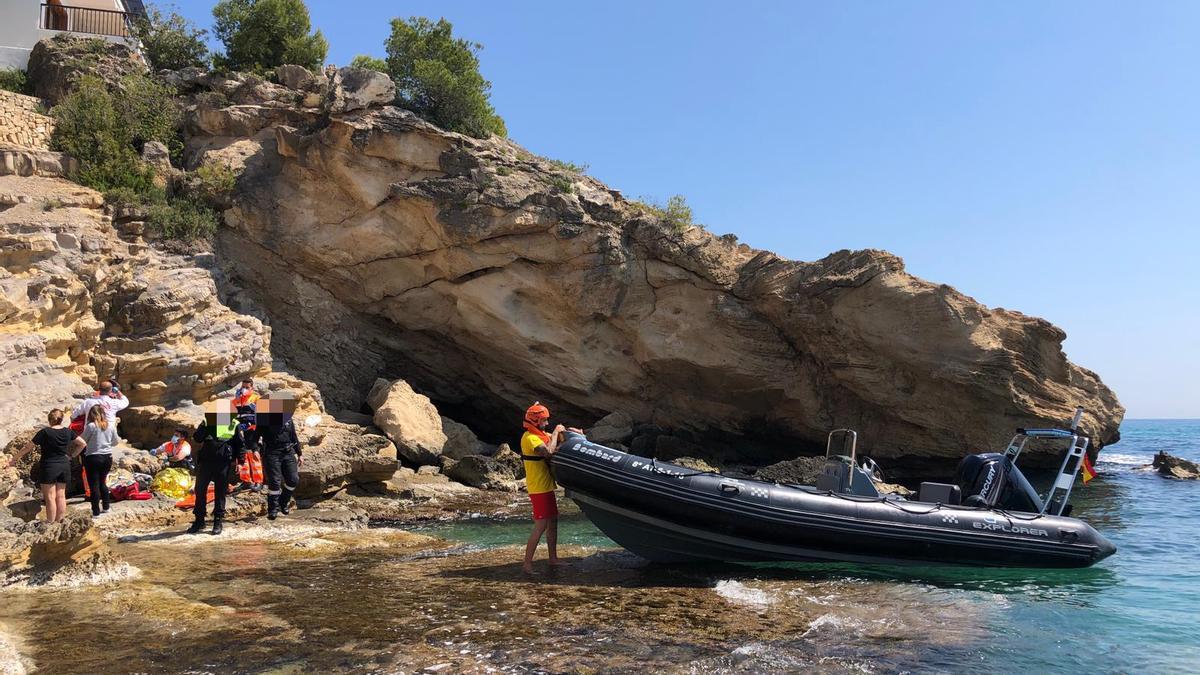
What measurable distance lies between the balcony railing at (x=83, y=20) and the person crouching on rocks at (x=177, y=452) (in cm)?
1375

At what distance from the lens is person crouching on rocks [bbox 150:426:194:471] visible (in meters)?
9.39

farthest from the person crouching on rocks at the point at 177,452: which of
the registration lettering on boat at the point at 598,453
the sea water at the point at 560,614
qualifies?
the registration lettering on boat at the point at 598,453

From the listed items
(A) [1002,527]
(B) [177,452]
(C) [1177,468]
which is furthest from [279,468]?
(C) [1177,468]

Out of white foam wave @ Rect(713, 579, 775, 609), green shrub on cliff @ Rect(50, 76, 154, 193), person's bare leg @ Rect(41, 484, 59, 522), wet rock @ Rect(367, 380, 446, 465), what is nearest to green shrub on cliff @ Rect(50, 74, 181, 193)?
green shrub on cliff @ Rect(50, 76, 154, 193)

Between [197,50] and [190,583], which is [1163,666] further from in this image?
[197,50]

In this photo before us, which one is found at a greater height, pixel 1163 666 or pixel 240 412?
pixel 240 412

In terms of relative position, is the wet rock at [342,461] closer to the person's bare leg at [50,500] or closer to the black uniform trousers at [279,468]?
the black uniform trousers at [279,468]

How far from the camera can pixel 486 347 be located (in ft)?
53.2

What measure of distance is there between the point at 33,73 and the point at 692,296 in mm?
15665

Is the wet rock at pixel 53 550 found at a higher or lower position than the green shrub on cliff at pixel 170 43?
lower

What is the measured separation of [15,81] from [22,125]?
3693 mm

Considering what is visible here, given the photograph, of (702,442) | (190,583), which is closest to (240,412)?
(190,583)

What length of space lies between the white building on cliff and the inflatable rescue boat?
1838cm

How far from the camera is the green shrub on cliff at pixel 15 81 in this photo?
634 inches
